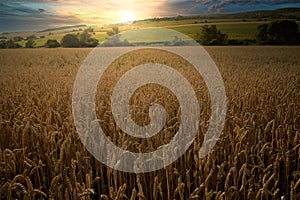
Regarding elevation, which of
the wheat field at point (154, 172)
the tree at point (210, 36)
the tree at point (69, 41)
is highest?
the tree at point (210, 36)

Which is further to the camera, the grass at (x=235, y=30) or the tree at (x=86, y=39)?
the tree at (x=86, y=39)

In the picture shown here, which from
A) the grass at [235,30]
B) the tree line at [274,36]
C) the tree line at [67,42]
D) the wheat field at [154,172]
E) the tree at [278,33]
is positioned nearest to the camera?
the wheat field at [154,172]

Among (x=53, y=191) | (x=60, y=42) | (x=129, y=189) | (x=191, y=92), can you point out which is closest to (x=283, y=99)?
(x=191, y=92)

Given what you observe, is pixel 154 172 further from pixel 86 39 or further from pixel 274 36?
pixel 86 39

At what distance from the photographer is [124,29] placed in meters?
72.9

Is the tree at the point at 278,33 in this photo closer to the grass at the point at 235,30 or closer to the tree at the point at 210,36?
the grass at the point at 235,30

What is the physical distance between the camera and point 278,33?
179 ft

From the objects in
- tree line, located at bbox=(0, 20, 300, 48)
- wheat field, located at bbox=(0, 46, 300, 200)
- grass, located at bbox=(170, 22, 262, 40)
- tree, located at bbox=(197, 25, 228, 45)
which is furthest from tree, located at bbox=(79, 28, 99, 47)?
wheat field, located at bbox=(0, 46, 300, 200)

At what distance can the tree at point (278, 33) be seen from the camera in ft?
176

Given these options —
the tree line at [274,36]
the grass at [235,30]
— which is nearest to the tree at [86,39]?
the grass at [235,30]

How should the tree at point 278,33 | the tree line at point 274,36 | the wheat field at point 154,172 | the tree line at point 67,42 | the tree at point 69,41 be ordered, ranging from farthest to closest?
the tree at point 69,41 < the tree line at point 67,42 < the tree at point 278,33 < the tree line at point 274,36 < the wheat field at point 154,172

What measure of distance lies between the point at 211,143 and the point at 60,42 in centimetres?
6007

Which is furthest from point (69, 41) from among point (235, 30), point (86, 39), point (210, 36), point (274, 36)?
point (274, 36)

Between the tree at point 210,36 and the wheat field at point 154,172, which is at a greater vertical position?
the tree at point 210,36
